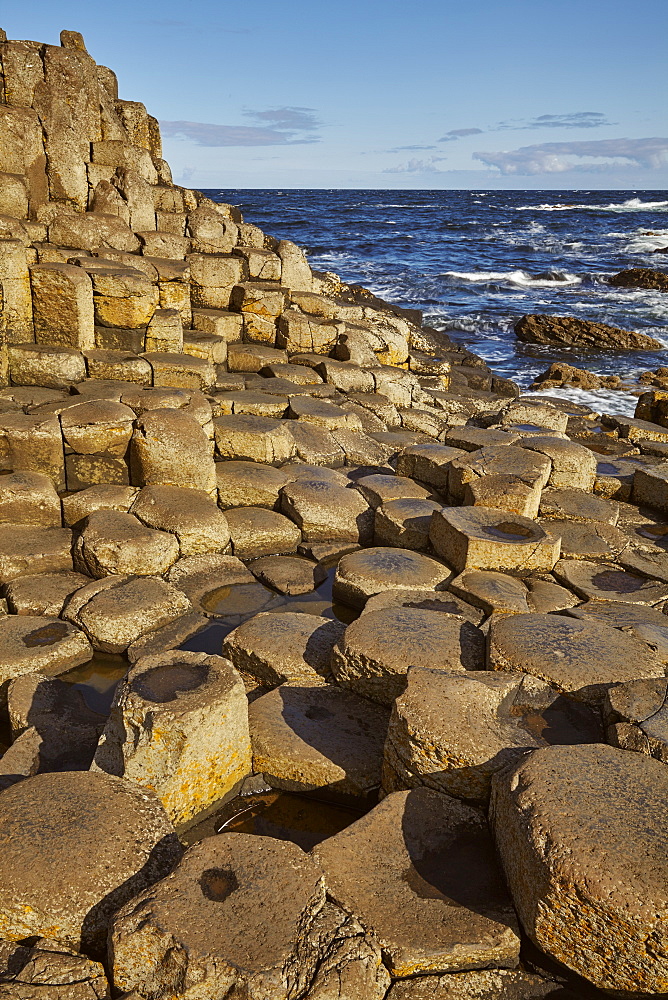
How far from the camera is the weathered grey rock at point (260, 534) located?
22.0 ft

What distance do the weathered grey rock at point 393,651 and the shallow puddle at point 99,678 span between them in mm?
1552

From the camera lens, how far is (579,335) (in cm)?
2077

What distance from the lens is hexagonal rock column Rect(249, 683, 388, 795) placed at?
4000 millimetres

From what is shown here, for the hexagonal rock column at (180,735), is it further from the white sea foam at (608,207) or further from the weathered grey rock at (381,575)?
the white sea foam at (608,207)

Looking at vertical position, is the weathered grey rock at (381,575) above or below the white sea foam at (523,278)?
below

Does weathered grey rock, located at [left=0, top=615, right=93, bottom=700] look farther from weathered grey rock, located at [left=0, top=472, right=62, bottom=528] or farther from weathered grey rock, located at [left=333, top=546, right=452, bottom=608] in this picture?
weathered grey rock, located at [left=333, top=546, right=452, bottom=608]

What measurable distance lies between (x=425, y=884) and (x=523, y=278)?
33.6 m

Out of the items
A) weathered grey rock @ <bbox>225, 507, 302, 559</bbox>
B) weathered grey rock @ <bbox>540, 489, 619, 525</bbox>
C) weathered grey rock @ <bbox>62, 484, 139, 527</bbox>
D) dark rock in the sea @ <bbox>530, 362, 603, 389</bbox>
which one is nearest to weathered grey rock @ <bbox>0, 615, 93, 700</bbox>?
weathered grey rock @ <bbox>62, 484, 139, 527</bbox>

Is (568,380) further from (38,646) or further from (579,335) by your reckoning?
(38,646)

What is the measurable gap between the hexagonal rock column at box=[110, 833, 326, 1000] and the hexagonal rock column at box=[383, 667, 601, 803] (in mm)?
867

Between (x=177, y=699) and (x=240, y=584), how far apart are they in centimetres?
256

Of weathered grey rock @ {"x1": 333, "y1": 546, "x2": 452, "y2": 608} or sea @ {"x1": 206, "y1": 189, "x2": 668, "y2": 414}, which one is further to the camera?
sea @ {"x1": 206, "y1": 189, "x2": 668, "y2": 414}

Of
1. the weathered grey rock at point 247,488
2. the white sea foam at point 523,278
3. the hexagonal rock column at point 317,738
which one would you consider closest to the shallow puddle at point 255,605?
the hexagonal rock column at point 317,738

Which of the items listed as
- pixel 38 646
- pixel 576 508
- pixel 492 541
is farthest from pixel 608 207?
pixel 38 646
